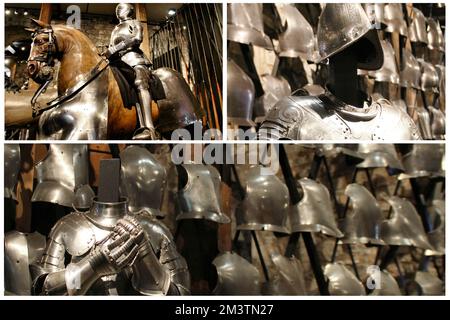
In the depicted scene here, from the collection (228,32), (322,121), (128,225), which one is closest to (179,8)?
(228,32)

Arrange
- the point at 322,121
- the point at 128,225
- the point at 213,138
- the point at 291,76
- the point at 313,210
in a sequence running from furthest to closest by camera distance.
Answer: the point at 291,76
the point at 313,210
the point at 213,138
the point at 322,121
the point at 128,225

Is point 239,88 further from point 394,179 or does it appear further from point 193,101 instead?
point 394,179

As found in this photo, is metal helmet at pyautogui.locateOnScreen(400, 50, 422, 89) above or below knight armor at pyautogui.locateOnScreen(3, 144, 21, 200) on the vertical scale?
above

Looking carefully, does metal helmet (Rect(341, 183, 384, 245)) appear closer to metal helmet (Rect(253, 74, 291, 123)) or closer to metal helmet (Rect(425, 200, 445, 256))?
metal helmet (Rect(425, 200, 445, 256))

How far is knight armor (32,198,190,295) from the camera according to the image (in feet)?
5.90

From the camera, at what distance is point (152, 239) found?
78.0 inches

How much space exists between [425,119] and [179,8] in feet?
4.69

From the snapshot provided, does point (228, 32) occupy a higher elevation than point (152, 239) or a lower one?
higher

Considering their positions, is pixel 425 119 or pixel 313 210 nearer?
pixel 313 210

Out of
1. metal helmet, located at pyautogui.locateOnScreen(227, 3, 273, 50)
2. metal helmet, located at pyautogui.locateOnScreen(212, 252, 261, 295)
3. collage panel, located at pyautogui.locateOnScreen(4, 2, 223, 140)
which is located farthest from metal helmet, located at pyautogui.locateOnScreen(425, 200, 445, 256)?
collage panel, located at pyautogui.locateOnScreen(4, 2, 223, 140)

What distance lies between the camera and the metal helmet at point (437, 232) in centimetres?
257

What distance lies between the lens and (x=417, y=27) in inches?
123

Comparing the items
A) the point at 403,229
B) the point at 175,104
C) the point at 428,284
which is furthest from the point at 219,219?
the point at 428,284

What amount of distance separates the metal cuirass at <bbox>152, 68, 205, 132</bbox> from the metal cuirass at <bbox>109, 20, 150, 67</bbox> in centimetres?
7
